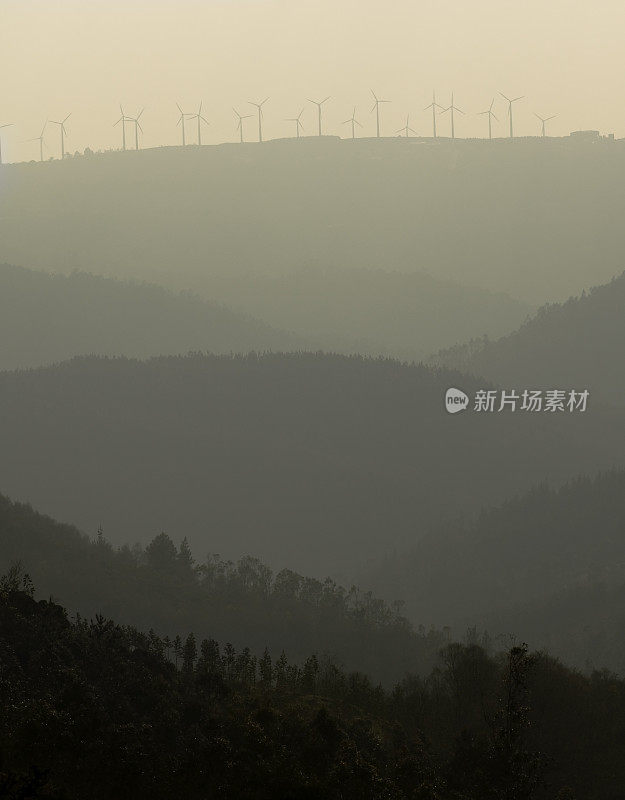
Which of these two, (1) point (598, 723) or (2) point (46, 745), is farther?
(1) point (598, 723)

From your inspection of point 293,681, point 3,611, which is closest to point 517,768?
point 3,611

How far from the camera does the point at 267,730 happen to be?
95.3 meters

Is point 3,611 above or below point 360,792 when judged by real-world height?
above

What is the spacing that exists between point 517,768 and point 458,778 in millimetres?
10330

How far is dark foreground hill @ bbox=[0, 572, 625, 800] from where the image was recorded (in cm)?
8069

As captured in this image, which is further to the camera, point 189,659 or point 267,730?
point 189,659

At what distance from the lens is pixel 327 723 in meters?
97.9

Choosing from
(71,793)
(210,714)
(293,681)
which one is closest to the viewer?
(71,793)

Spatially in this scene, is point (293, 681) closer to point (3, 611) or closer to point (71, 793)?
point (3, 611)

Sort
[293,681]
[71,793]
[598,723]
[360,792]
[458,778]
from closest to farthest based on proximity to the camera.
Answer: [71,793] → [360,792] → [458,778] → [598,723] → [293,681]

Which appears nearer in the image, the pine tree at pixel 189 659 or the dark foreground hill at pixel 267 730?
the dark foreground hill at pixel 267 730

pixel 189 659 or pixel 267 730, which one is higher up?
pixel 189 659

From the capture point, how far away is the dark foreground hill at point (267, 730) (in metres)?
80.7

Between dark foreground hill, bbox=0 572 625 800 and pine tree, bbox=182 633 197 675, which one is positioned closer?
dark foreground hill, bbox=0 572 625 800
